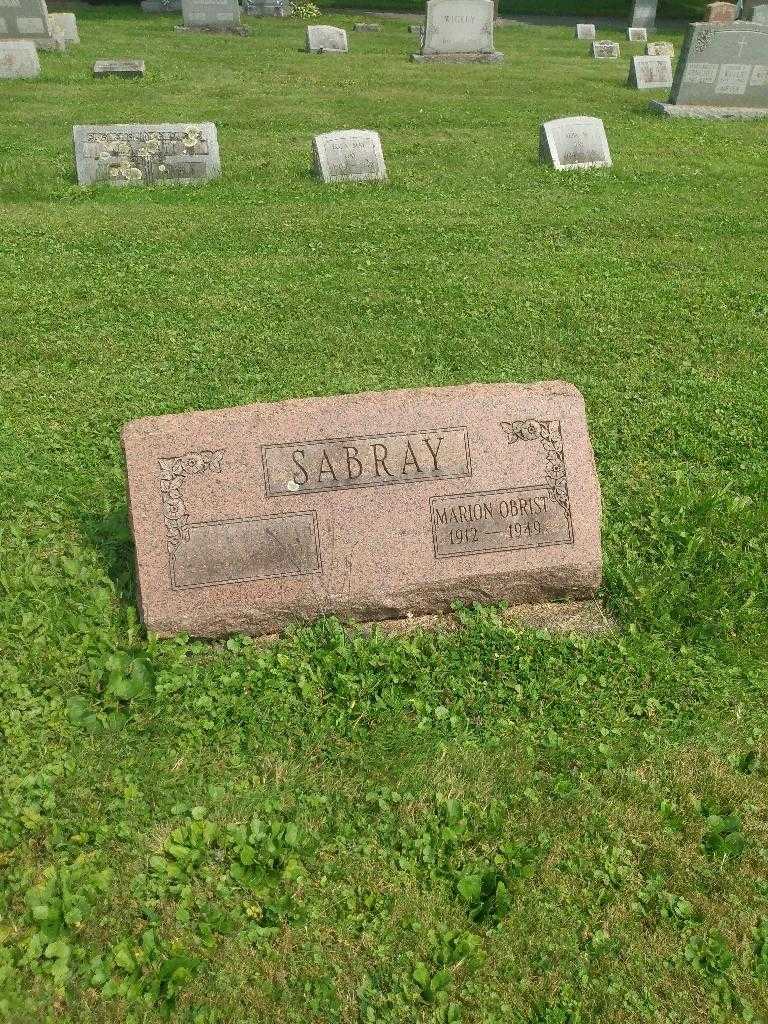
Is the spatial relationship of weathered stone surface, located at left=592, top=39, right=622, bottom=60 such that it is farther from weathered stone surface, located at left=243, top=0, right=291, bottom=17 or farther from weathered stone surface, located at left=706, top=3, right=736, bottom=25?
weathered stone surface, located at left=243, top=0, right=291, bottom=17

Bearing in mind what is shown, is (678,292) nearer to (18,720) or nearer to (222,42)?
(18,720)

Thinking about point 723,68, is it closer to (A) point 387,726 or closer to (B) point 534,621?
(B) point 534,621

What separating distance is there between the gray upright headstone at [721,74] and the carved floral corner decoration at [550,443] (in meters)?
14.2

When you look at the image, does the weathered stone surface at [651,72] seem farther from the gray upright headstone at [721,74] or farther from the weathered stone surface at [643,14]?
the weathered stone surface at [643,14]

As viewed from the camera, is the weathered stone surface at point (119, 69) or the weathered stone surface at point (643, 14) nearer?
the weathered stone surface at point (119, 69)

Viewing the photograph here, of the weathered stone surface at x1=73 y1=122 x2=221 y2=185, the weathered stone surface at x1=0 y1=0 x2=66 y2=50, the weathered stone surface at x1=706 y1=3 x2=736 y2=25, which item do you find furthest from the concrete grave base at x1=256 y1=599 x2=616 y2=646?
the weathered stone surface at x1=706 y1=3 x2=736 y2=25

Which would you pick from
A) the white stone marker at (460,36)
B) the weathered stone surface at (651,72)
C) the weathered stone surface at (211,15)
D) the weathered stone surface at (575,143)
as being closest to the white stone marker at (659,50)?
the weathered stone surface at (651,72)

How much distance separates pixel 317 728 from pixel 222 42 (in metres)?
24.3

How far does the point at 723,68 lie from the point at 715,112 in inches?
30.6

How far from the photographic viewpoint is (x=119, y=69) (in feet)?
59.3

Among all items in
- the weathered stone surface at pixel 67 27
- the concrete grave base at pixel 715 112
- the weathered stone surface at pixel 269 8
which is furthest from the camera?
the weathered stone surface at pixel 269 8

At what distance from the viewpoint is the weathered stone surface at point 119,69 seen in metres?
18.1

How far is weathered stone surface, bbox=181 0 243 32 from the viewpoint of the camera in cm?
2391

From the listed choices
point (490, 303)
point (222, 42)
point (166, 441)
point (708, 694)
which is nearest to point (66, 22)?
point (222, 42)
